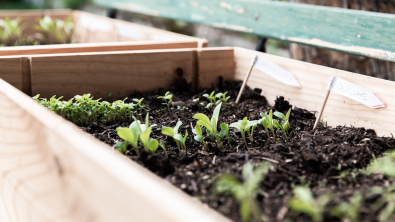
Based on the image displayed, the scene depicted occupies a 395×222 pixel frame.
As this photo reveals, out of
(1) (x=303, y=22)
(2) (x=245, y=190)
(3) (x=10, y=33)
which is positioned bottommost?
(3) (x=10, y=33)

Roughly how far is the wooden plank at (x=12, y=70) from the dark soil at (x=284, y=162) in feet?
1.57

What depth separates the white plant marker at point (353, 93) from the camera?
1434 mm

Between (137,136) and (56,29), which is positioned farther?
(56,29)

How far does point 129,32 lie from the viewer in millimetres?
2967

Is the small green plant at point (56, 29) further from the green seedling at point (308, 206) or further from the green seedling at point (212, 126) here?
the green seedling at point (308, 206)

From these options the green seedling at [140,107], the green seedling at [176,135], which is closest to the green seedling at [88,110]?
the green seedling at [140,107]

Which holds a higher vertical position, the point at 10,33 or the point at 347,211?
the point at 347,211

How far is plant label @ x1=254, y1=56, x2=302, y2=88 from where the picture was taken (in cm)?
180

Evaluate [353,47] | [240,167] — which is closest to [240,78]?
[353,47]

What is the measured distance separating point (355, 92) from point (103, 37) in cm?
228

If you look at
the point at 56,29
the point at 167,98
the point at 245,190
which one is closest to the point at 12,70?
the point at 167,98

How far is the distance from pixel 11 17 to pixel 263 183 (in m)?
3.45

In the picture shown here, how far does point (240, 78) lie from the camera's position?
85.7 inches

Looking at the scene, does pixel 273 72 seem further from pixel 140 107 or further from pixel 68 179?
pixel 68 179
